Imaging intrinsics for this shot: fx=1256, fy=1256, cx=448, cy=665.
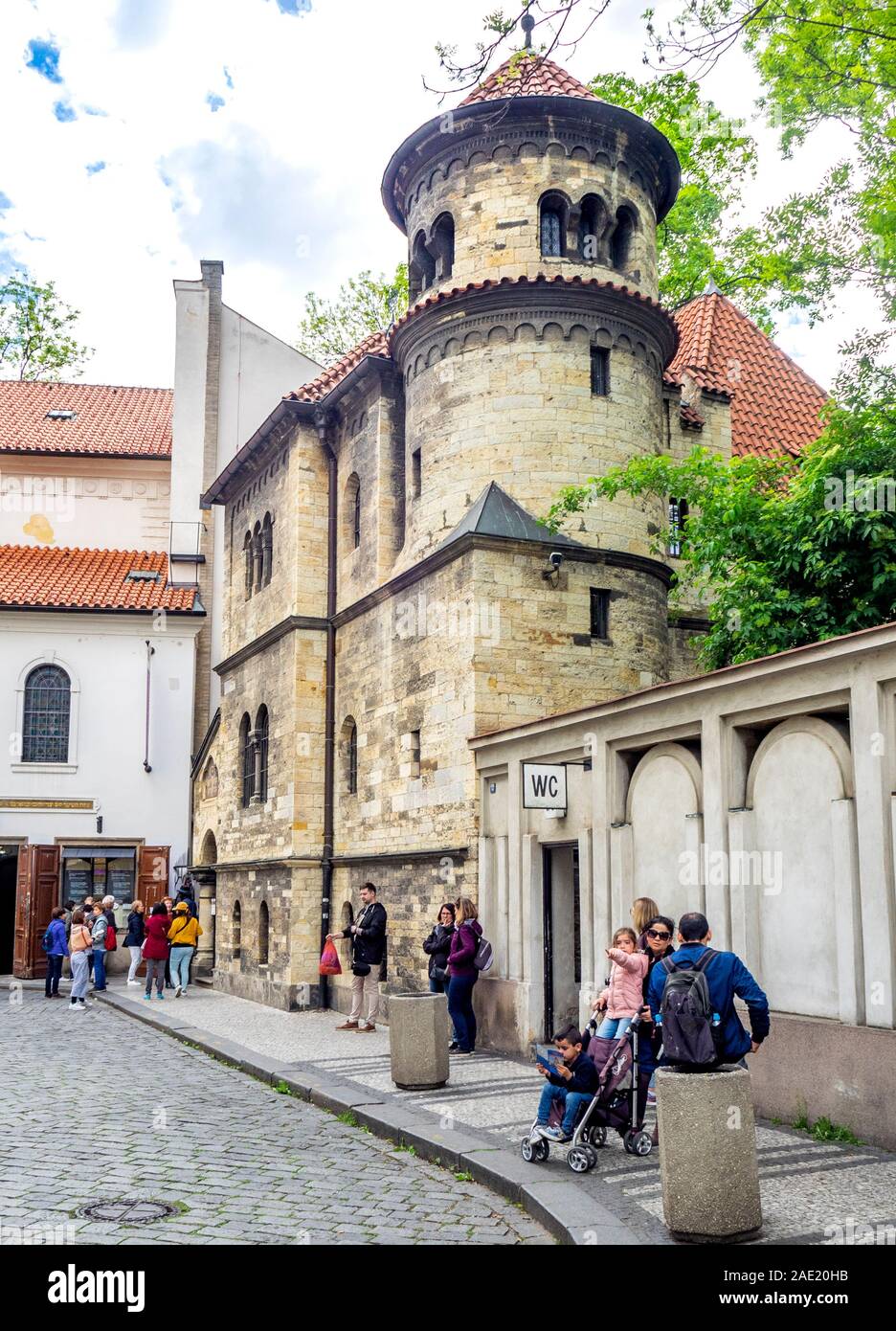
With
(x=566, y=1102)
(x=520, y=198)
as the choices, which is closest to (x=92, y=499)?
(x=520, y=198)

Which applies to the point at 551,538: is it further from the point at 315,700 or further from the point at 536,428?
the point at 315,700

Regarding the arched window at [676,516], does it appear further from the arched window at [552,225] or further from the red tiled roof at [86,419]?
the red tiled roof at [86,419]

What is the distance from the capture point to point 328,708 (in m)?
21.5

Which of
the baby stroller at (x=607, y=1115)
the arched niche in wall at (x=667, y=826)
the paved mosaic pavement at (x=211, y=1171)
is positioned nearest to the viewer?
the paved mosaic pavement at (x=211, y=1171)

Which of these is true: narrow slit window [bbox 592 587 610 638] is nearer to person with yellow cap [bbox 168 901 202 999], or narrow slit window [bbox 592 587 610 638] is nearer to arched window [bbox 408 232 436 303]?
arched window [bbox 408 232 436 303]

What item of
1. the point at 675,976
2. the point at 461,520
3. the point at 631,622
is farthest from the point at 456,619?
the point at 675,976

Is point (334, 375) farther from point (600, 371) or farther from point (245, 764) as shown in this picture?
point (245, 764)

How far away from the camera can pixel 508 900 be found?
14.9 m

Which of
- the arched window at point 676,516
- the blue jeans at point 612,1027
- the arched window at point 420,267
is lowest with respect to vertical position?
the blue jeans at point 612,1027

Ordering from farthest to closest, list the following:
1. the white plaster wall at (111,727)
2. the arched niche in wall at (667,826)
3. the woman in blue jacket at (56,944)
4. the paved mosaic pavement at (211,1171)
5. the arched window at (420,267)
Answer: the white plaster wall at (111,727) → the woman in blue jacket at (56,944) → the arched window at (420,267) → the arched niche in wall at (667,826) → the paved mosaic pavement at (211,1171)

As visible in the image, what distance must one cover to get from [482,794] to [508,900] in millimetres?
1473

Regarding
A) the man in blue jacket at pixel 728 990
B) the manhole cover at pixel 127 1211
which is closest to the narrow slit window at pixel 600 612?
the man in blue jacket at pixel 728 990

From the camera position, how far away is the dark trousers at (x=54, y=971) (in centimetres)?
2347

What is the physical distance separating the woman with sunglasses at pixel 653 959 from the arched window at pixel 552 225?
1140cm
